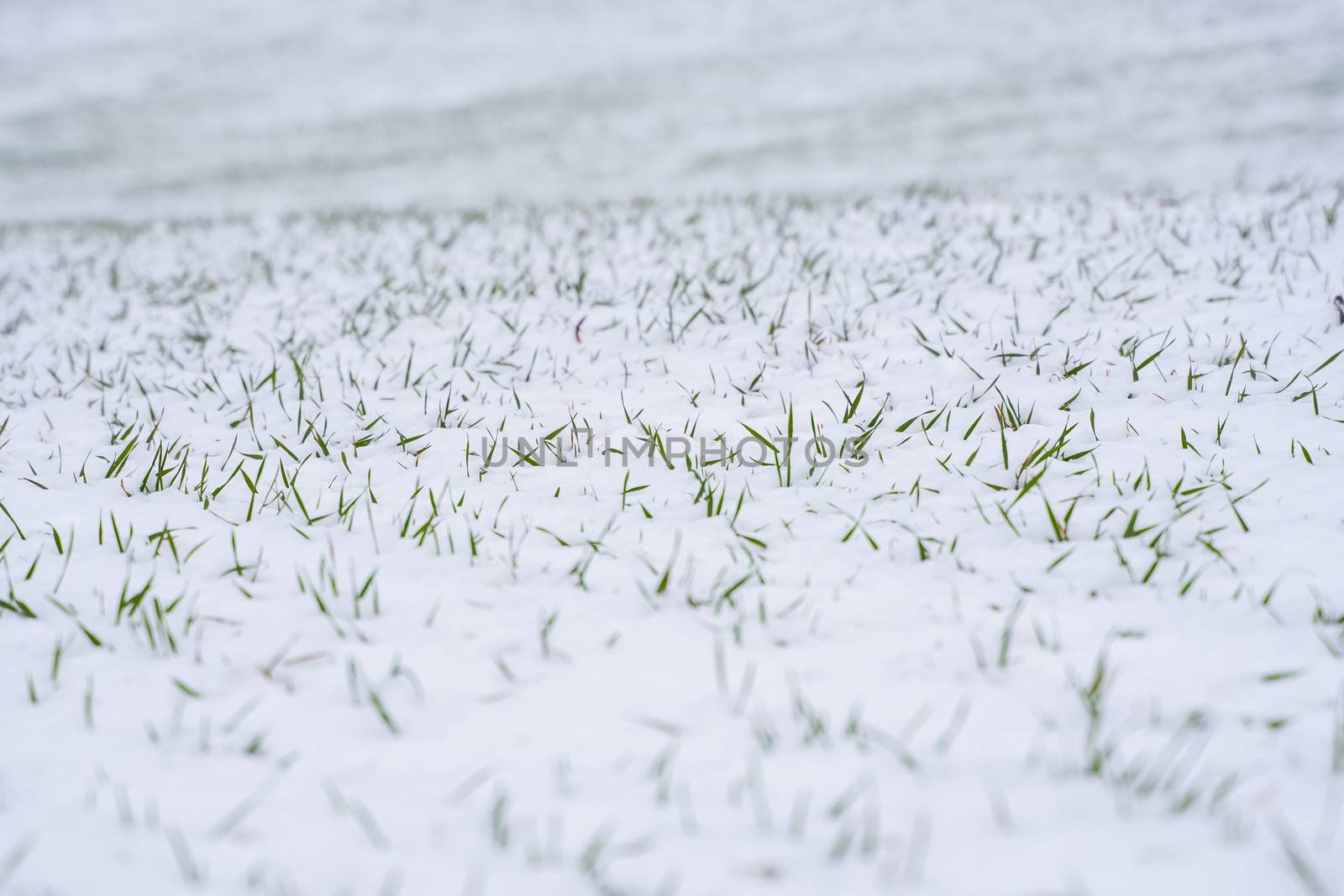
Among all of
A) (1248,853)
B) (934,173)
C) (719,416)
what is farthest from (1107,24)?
(1248,853)

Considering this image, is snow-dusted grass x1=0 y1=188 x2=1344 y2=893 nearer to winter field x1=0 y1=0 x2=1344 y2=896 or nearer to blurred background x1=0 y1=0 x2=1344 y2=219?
winter field x1=0 y1=0 x2=1344 y2=896

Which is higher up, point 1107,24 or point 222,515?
point 1107,24

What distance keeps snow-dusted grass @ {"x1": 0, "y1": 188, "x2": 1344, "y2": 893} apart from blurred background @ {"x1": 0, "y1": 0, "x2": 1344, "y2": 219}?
29.1ft

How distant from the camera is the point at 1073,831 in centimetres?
138

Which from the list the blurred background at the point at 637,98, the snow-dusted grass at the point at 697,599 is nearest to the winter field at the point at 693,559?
the snow-dusted grass at the point at 697,599

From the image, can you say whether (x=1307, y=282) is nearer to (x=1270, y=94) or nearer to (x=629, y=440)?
(x=629, y=440)

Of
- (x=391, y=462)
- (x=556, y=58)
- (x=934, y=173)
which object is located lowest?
(x=391, y=462)

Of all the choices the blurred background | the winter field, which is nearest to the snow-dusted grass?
the winter field

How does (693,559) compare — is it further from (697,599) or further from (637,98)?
(637,98)

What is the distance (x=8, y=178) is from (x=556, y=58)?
50.6 feet

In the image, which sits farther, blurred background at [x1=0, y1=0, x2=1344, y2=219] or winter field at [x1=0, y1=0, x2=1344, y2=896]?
blurred background at [x1=0, y1=0, x2=1344, y2=219]

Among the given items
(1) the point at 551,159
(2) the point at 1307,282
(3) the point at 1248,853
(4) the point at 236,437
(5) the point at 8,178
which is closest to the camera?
(3) the point at 1248,853

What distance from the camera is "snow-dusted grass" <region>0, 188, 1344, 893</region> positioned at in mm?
1408

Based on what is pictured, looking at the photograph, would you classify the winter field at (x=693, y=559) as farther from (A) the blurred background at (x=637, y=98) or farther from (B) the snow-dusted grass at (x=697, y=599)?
(A) the blurred background at (x=637, y=98)
